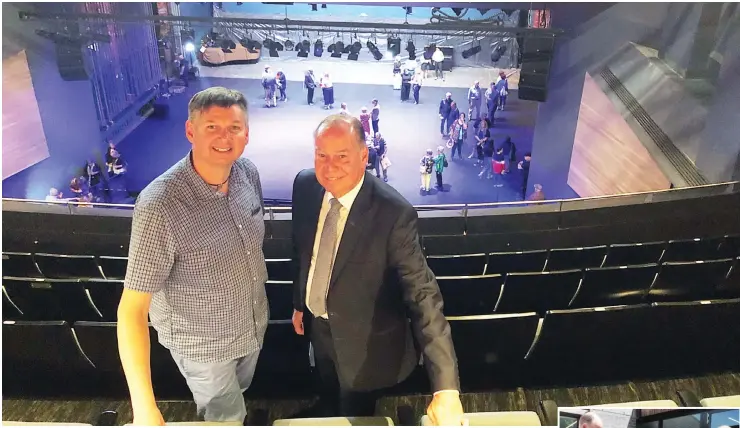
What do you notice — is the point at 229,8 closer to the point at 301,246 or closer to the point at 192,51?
the point at 192,51

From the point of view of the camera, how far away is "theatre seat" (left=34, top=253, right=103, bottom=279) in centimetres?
364

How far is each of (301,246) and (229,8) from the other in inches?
297

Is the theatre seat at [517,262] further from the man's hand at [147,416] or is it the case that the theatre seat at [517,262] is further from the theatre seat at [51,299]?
the man's hand at [147,416]

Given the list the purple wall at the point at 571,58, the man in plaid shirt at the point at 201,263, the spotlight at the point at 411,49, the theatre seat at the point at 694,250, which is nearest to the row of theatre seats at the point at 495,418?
the man in plaid shirt at the point at 201,263

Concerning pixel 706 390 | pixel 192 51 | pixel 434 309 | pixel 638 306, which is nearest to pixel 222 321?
pixel 434 309

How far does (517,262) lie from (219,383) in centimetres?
256

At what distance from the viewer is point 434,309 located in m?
1.78

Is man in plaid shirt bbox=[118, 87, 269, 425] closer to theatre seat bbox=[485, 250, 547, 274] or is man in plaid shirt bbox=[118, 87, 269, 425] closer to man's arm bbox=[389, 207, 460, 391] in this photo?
man's arm bbox=[389, 207, 460, 391]

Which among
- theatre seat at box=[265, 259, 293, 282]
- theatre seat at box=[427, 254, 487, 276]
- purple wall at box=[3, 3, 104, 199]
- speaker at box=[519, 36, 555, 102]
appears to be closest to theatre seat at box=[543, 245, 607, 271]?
theatre seat at box=[427, 254, 487, 276]

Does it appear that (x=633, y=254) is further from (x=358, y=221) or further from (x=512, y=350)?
(x=358, y=221)

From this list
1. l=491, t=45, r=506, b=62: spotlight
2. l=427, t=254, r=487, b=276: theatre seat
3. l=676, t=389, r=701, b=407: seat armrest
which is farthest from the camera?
l=491, t=45, r=506, b=62: spotlight

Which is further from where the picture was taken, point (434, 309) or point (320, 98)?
point (320, 98)

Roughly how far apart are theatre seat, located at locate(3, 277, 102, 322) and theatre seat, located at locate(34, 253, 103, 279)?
0.54m

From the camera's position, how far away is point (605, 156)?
324 inches
